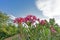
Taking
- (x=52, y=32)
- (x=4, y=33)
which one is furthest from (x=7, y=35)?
(x=52, y=32)

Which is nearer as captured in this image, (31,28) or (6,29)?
(31,28)

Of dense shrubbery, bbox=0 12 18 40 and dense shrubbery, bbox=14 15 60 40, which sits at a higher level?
dense shrubbery, bbox=0 12 18 40

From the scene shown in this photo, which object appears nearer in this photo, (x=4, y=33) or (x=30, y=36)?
(x=30, y=36)

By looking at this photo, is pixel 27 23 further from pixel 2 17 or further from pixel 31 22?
pixel 2 17

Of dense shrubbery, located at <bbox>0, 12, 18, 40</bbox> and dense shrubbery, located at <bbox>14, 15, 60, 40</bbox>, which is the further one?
dense shrubbery, located at <bbox>0, 12, 18, 40</bbox>

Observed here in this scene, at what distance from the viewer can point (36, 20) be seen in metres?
5.79

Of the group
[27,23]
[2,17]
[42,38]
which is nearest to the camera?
[27,23]

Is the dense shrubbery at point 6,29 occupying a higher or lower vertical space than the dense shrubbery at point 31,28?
higher

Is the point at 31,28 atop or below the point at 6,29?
below

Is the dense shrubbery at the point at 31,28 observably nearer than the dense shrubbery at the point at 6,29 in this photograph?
Yes

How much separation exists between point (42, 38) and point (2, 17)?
493 inches

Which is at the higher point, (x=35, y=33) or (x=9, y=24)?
(x=9, y=24)

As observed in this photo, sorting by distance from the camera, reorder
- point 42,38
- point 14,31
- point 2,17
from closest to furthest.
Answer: point 42,38
point 14,31
point 2,17

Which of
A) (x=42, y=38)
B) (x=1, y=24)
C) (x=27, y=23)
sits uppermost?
(x=1, y=24)
